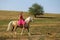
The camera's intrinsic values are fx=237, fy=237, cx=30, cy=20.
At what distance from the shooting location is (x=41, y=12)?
97.4 meters

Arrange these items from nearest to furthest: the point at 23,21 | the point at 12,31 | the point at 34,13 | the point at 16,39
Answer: the point at 16,39 → the point at 23,21 → the point at 12,31 → the point at 34,13

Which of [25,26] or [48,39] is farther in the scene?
[25,26]

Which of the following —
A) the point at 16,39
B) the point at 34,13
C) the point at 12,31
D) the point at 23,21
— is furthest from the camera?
the point at 34,13

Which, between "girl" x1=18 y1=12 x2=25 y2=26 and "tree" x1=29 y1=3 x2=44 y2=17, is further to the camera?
"tree" x1=29 y1=3 x2=44 y2=17

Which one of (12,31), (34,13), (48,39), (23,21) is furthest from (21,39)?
(34,13)

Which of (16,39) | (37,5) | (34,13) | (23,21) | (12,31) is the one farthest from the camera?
(37,5)

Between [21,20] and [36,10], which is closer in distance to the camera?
[21,20]

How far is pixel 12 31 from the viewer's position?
19391 millimetres

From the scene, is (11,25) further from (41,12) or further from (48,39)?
(41,12)

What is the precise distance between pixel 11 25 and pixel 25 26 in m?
1.17

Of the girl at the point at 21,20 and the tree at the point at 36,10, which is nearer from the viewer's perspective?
the girl at the point at 21,20

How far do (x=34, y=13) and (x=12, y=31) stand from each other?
242ft

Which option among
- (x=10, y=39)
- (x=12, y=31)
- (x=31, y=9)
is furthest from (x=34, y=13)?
(x=10, y=39)

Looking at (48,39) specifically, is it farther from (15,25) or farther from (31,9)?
(31,9)
